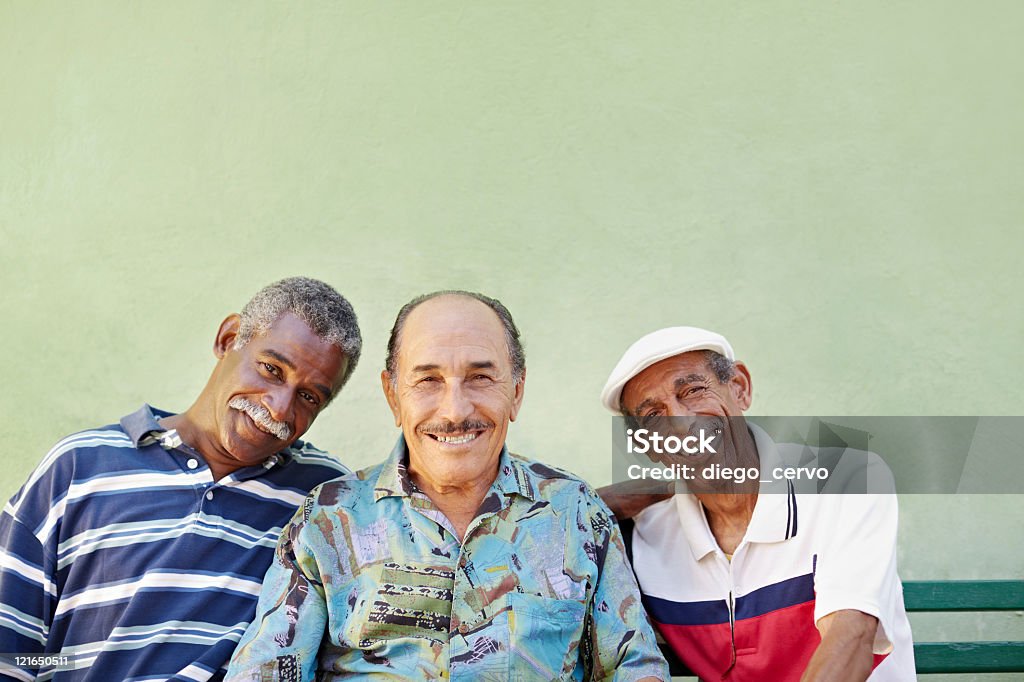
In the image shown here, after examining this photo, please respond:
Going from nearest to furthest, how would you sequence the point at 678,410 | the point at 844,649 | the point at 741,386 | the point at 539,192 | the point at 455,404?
the point at 844,649, the point at 455,404, the point at 678,410, the point at 741,386, the point at 539,192

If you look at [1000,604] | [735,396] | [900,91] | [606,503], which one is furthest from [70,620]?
[900,91]

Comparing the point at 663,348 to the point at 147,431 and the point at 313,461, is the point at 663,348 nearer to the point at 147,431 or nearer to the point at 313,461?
the point at 313,461

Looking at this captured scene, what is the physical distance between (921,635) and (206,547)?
262cm

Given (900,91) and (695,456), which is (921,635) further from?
(900,91)

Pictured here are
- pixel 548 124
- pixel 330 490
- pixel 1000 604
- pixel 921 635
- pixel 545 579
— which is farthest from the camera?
pixel 548 124

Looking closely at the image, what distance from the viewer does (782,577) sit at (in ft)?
7.54

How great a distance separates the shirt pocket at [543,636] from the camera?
2031 mm

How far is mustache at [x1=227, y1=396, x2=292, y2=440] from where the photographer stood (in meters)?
2.44

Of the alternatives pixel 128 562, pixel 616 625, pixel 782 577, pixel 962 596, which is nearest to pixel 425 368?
pixel 616 625

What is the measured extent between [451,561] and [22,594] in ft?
3.54

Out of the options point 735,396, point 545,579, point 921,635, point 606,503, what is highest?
point 735,396

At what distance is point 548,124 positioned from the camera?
3.55 metres

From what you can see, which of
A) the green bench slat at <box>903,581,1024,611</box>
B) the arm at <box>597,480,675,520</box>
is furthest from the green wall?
the arm at <box>597,480,675,520</box>

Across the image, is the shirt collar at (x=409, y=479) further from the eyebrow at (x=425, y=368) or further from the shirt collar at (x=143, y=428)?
the shirt collar at (x=143, y=428)
